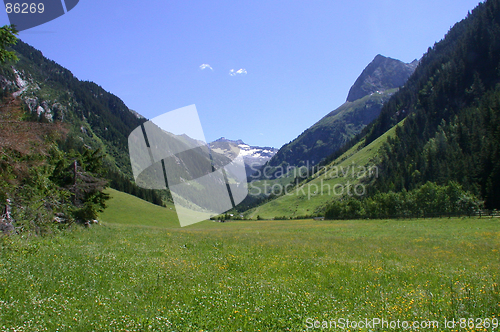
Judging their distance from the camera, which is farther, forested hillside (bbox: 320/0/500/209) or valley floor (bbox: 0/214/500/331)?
forested hillside (bbox: 320/0/500/209)

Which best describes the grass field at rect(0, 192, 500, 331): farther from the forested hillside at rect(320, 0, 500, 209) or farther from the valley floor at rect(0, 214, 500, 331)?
the forested hillside at rect(320, 0, 500, 209)

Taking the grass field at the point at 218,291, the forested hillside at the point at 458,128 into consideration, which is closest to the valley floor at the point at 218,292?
the grass field at the point at 218,291

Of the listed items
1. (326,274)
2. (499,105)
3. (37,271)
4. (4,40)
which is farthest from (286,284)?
(499,105)

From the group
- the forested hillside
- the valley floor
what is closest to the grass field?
the valley floor

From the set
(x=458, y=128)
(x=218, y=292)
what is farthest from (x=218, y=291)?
(x=458, y=128)

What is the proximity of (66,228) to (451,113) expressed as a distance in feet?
645

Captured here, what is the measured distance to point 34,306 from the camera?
7.01m

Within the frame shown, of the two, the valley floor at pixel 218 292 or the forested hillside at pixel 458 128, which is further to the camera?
the forested hillside at pixel 458 128

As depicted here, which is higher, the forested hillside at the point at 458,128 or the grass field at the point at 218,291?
the forested hillside at the point at 458,128

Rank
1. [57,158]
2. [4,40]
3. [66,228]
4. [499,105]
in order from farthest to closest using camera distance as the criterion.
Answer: [499,105] < [57,158] < [66,228] < [4,40]

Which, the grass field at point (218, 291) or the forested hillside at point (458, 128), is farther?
the forested hillside at point (458, 128)

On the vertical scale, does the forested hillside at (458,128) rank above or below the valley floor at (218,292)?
above

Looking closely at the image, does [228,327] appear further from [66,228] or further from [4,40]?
[66,228]

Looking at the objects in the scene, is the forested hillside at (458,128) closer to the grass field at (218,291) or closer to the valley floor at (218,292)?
the grass field at (218,291)
